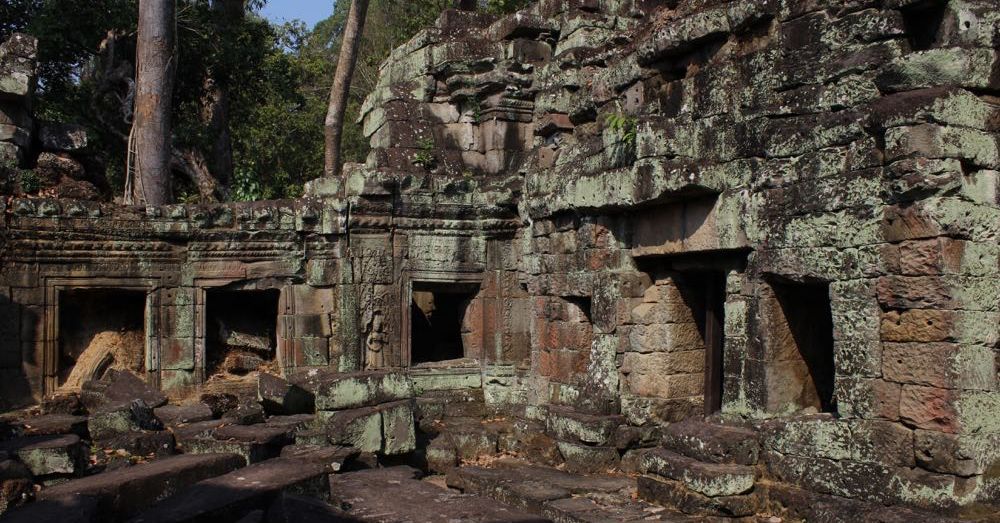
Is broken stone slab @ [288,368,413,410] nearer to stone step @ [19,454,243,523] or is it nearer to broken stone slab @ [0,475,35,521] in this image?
stone step @ [19,454,243,523]

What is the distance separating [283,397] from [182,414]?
3.70 feet

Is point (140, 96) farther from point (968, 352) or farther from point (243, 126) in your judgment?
point (968, 352)

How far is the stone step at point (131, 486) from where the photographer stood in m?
6.60

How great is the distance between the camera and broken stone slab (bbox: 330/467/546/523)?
6863 mm

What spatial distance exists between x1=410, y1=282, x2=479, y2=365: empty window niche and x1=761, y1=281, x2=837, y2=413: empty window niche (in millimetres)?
6694

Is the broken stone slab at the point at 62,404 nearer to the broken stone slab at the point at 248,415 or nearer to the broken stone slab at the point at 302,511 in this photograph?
the broken stone slab at the point at 248,415

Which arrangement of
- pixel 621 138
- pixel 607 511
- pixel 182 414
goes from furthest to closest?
pixel 182 414
pixel 621 138
pixel 607 511

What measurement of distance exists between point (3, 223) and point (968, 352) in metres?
10.1

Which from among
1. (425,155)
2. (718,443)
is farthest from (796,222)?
(425,155)

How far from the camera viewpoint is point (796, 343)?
779 centimetres

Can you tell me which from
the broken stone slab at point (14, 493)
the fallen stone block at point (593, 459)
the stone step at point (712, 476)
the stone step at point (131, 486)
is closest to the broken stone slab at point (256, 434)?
the stone step at point (131, 486)

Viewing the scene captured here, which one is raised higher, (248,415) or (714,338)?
(714,338)

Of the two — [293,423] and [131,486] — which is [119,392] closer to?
[293,423]

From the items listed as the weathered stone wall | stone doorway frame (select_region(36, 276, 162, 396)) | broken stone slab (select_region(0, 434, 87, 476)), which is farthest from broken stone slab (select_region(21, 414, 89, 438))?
the weathered stone wall
